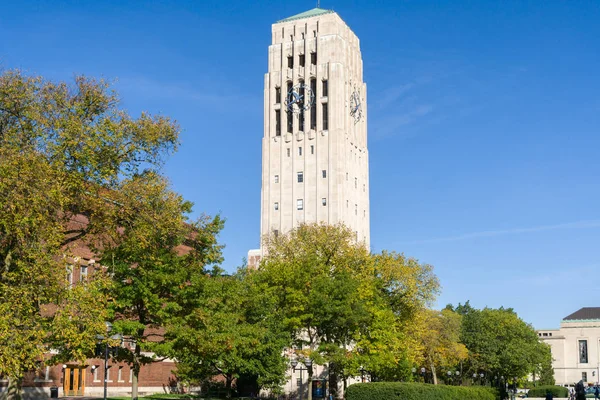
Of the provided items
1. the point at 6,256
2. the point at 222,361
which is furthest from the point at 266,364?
the point at 6,256

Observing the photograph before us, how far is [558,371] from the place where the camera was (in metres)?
164

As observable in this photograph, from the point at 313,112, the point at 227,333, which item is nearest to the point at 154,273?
the point at 227,333

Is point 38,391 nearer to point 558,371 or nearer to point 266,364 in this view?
point 266,364

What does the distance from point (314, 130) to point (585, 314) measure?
4104 inches

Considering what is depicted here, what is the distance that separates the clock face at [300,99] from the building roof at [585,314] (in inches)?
3832

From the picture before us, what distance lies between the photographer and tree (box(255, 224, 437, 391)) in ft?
192

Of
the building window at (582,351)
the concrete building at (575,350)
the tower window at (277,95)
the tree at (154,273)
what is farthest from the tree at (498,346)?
the building window at (582,351)

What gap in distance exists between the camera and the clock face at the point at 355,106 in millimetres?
100188

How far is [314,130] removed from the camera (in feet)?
321

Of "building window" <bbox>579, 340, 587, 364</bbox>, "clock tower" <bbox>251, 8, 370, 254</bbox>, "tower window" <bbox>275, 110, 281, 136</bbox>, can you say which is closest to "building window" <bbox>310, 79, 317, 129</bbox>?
"clock tower" <bbox>251, 8, 370, 254</bbox>

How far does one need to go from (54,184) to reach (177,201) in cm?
737

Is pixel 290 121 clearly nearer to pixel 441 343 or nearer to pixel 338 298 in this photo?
pixel 441 343

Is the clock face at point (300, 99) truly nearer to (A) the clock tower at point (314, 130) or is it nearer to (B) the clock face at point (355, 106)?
(A) the clock tower at point (314, 130)

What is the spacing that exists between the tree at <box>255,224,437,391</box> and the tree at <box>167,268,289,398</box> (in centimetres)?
314
